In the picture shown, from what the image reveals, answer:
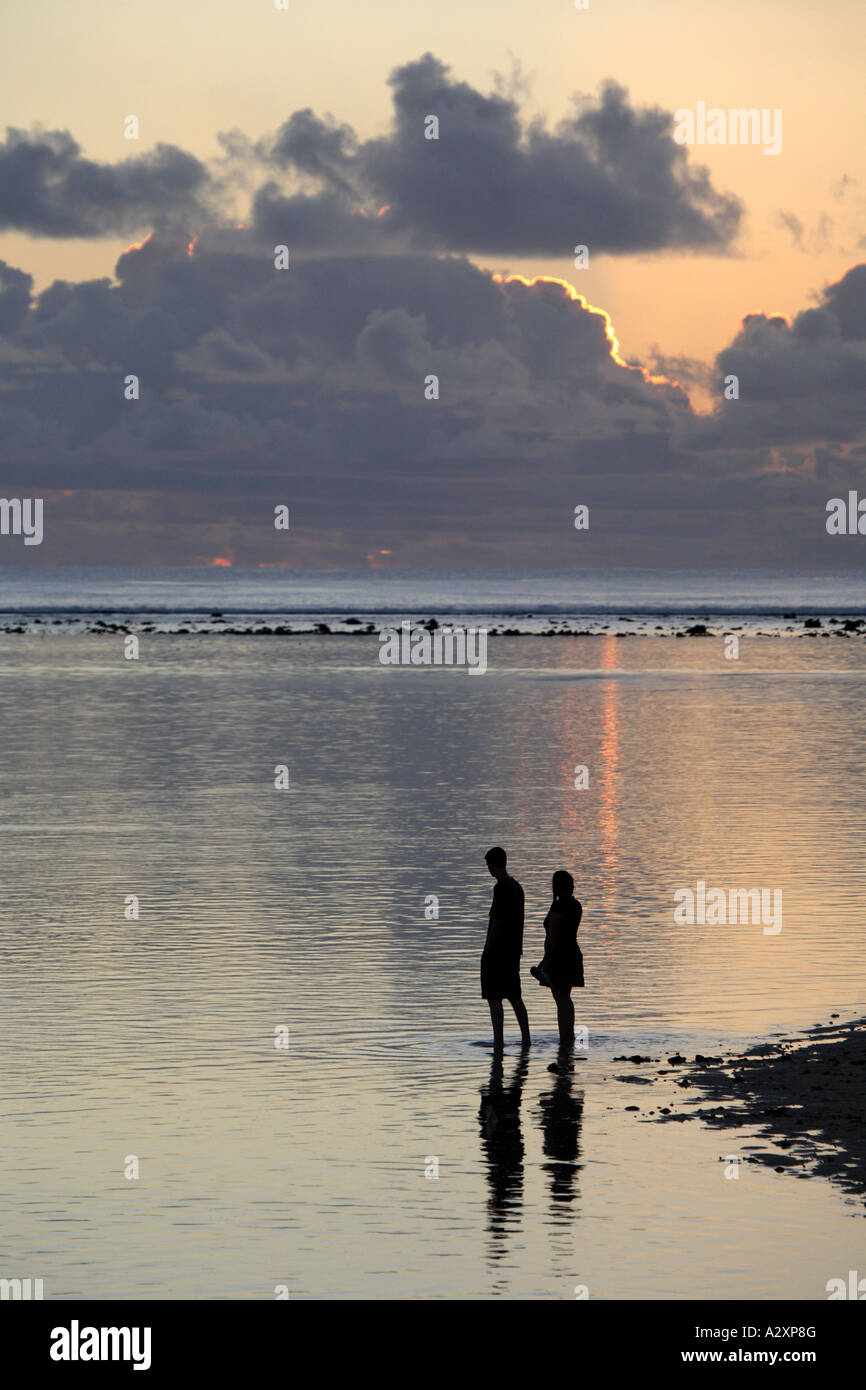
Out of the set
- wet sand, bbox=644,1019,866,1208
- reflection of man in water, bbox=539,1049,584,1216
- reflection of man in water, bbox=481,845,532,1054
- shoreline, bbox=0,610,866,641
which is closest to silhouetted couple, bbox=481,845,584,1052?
reflection of man in water, bbox=481,845,532,1054

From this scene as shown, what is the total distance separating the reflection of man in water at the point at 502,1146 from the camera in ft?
41.2

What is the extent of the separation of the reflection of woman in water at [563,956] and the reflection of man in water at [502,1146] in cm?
69

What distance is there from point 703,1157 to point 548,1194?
4.86 ft

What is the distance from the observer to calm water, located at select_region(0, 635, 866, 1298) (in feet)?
39.4

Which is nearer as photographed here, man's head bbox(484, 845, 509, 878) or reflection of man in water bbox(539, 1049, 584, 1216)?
reflection of man in water bbox(539, 1049, 584, 1216)

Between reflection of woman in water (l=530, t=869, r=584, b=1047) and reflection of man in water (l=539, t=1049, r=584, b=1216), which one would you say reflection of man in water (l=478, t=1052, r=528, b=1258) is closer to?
reflection of man in water (l=539, t=1049, r=584, b=1216)

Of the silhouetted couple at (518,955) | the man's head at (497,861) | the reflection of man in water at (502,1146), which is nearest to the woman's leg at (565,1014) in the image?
the silhouetted couple at (518,955)

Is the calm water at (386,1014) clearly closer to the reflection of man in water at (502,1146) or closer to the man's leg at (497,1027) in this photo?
the reflection of man in water at (502,1146)

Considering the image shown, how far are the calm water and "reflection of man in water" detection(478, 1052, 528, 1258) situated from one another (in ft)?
0.15

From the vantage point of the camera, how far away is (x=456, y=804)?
3603cm

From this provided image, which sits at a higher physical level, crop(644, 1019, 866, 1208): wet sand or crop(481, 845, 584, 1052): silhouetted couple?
crop(481, 845, 584, 1052): silhouetted couple

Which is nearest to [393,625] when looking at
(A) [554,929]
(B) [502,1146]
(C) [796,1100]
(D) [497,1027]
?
(A) [554,929]
